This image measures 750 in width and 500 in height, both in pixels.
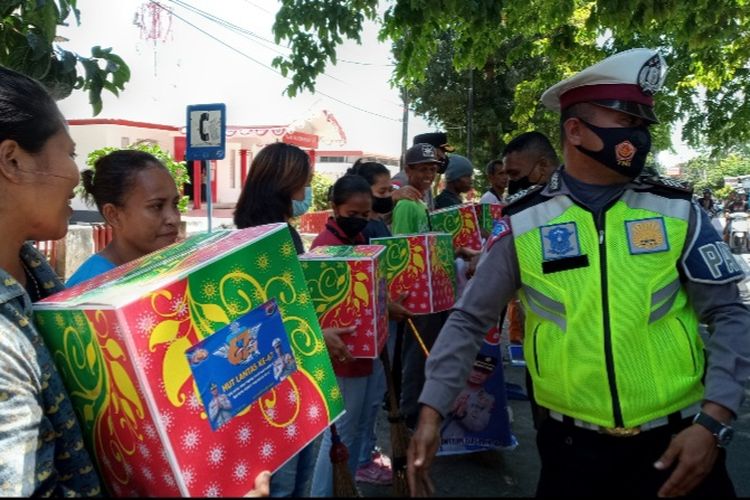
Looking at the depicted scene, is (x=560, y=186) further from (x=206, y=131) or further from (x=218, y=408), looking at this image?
(x=206, y=131)

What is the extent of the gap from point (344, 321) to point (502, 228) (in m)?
0.85

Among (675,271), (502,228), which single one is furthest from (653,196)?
(502,228)

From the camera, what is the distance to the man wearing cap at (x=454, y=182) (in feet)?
20.0

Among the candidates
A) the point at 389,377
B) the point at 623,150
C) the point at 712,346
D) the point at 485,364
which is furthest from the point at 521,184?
the point at 712,346

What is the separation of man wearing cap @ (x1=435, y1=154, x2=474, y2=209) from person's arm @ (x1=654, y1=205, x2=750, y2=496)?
4.00 m

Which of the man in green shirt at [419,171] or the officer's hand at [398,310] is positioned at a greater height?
the man in green shirt at [419,171]

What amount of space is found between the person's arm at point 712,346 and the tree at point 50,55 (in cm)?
227

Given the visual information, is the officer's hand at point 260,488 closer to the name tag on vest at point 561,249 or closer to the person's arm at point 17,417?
the person's arm at point 17,417

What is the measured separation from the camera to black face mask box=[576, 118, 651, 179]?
7.02 ft

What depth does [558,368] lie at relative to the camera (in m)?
2.04

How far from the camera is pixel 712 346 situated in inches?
78.0

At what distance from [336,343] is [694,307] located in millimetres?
1276

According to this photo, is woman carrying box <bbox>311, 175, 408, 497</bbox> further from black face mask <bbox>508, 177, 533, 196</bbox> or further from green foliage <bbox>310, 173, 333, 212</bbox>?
green foliage <bbox>310, 173, 333, 212</bbox>

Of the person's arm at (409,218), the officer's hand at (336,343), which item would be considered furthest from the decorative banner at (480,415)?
the officer's hand at (336,343)
